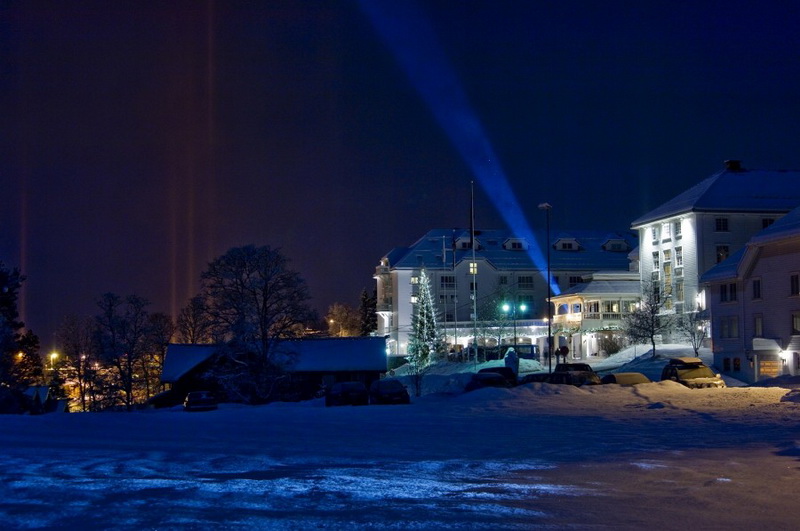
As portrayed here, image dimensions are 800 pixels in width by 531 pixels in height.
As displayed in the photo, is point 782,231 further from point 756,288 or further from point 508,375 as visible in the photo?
point 508,375

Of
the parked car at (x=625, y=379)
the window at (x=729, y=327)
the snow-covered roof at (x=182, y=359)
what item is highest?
the window at (x=729, y=327)

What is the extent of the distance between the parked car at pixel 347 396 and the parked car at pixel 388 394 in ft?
1.90

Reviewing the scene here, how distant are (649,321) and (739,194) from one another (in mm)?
17863

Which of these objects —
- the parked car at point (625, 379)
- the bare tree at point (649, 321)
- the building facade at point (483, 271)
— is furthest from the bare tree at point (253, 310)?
the building facade at point (483, 271)

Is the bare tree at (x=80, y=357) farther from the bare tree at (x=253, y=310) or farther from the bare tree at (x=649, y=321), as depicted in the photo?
the bare tree at (x=649, y=321)

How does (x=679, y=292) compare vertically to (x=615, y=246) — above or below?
below

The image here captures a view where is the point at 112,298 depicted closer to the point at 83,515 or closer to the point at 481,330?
the point at 481,330

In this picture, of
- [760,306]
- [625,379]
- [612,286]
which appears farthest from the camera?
[612,286]

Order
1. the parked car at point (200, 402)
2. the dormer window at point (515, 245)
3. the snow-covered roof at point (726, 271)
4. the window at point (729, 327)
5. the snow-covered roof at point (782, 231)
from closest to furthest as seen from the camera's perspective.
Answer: the parked car at point (200, 402)
the snow-covered roof at point (782, 231)
the snow-covered roof at point (726, 271)
the window at point (729, 327)
the dormer window at point (515, 245)

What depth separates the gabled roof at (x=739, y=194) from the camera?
247 ft

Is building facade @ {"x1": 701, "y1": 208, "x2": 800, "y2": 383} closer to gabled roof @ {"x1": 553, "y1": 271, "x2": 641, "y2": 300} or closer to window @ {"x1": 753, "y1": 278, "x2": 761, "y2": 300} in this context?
window @ {"x1": 753, "y1": 278, "x2": 761, "y2": 300}

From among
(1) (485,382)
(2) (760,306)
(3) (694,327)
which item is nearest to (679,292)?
(3) (694,327)

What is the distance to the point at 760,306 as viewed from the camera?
56062mm

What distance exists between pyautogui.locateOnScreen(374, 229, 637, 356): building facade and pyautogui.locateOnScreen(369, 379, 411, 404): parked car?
5602 centimetres
